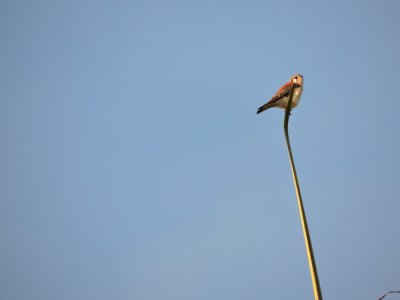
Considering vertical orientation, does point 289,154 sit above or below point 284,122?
below

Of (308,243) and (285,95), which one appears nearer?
(308,243)

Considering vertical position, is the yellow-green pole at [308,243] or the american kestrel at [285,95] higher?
the american kestrel at [285,95]

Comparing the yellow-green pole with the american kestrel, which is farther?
the american kestrel

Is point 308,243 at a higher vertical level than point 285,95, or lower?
lower

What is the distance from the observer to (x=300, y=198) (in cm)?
198

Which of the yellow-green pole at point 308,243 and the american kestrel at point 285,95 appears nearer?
the yellow-green pole at point 308,243

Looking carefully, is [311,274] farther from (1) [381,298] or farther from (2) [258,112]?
(2) [258,112]

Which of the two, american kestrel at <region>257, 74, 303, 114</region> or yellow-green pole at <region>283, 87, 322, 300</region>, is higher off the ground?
american kestrel at <region>257, 74, 303, 114</region>

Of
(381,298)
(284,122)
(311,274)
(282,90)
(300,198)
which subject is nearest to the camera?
(311,274)

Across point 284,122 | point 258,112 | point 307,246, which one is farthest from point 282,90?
point 307,246

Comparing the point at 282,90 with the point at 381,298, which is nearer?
the point at 381,298

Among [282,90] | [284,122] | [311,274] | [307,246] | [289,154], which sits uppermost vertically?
[282,90]

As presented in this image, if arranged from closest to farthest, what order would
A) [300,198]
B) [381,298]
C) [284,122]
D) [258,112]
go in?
[300,198] < [381,298] < [284,122] < [258,112]

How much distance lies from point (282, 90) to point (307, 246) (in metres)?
5.45
